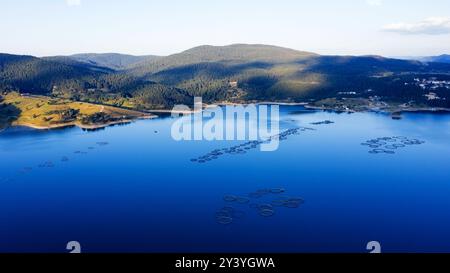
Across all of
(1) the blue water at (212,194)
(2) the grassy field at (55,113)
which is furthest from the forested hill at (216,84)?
(1) the blue water at (212,194)

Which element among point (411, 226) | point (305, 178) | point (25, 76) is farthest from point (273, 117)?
point (25, 76)

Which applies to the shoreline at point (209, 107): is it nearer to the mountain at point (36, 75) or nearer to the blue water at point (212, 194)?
the blue water at point (212, 194)

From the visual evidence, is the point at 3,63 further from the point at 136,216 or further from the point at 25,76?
the point at 136,216

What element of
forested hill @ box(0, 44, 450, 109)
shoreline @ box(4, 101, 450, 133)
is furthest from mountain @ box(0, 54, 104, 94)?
shoreline @ box(4, 101, 450, 133)

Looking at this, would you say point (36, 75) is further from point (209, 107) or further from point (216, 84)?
point (209, 107)

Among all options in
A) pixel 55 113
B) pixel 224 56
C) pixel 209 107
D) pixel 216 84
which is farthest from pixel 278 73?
pixel 55 113

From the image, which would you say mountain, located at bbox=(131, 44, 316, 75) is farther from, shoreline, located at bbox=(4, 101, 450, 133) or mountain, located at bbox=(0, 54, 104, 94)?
shoreline, located at bbox=(4, 101, 450, 133)
